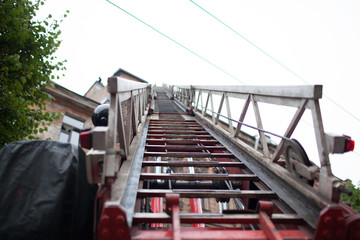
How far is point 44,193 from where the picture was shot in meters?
1.65

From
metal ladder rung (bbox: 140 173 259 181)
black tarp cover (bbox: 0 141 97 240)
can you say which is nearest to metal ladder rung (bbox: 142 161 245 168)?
metal ladder rung (bbox: 140 173 259 181)

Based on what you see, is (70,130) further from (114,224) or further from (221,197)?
(114,224)

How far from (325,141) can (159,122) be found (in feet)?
15.2

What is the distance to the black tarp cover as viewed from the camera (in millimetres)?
1557

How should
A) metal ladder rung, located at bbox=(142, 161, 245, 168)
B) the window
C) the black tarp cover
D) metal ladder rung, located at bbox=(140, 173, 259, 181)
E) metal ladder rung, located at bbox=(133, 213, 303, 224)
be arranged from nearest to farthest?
the black tarp cover → metal ladder rung, located at bbox=(133, 213, 303, 224) → metal ladder rung, located at bbox=(140, 173, 259, 181) → metal ladder rung, located at bbox=(142, 161, 245, 168) → the window

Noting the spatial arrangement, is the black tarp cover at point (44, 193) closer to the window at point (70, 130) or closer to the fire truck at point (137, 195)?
the fire truck at point (137, 195)

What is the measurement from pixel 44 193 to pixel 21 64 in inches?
129

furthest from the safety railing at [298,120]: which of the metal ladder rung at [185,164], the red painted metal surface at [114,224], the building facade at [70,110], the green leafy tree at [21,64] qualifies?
the building facade at [70,110]

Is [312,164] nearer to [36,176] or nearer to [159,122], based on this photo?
[36,176]

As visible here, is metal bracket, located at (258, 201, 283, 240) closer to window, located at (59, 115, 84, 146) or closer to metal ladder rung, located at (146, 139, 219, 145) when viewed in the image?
metal ladder rung, located at (146, 139, 219, 145)

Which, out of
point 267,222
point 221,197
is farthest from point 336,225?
point 221,197

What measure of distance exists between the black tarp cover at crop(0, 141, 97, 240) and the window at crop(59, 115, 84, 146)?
1005cm

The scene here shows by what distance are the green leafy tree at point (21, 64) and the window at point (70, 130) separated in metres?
6.96

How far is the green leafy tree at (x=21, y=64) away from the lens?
12.8 feet
